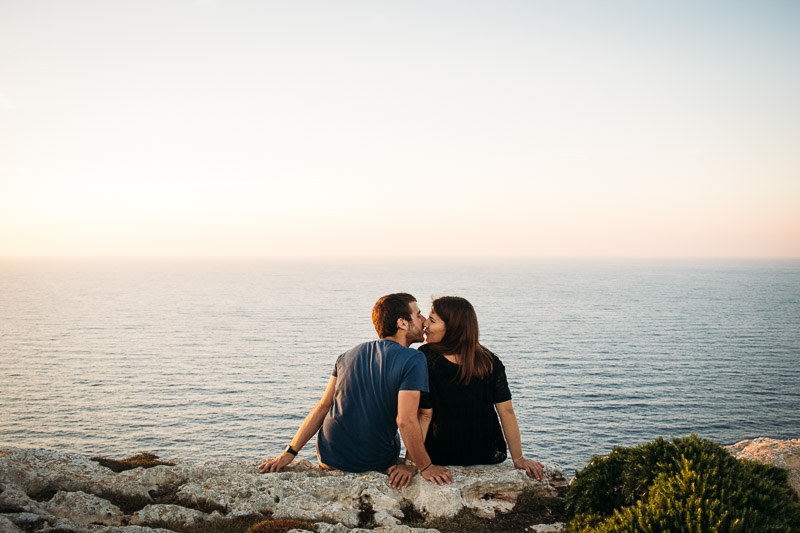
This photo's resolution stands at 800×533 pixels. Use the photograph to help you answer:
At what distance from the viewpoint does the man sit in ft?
22.9

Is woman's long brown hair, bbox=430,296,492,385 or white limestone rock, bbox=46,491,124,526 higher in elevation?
woman's long brown hair, bbox=430,296,492,385

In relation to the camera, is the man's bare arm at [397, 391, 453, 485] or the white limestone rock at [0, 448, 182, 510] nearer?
the man's bare arm at [397, 391, 453, 485]

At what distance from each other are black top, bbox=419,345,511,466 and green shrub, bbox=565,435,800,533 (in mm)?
1460

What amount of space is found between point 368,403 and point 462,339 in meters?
1.61

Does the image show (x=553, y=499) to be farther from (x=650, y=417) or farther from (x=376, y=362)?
(x=650, y=417)

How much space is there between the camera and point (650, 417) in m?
57.5

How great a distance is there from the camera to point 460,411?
25.6 ft

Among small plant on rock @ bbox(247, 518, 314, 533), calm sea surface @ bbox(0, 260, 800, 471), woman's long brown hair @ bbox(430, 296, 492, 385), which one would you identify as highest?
woman's long brown hair @ bbox(430, 296, 492, 385)

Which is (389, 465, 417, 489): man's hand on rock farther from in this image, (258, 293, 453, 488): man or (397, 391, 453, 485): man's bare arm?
(397, 391, 453, 485): man's bare arm

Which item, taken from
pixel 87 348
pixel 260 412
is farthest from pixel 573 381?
pixel 87 348

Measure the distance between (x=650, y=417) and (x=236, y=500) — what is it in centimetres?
5959

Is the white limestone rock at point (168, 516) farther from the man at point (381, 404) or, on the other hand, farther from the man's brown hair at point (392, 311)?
the man's brown hair at point (392, 311)

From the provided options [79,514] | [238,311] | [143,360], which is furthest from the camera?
[238,311]

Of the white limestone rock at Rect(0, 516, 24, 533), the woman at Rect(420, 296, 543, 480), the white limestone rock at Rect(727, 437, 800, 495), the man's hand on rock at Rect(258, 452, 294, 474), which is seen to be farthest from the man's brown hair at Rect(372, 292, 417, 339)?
A: the white limestone rock at Rect(727, 437, 800, 495)
